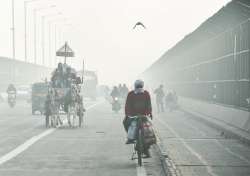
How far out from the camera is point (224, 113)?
29969 mm

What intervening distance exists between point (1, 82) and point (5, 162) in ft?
205

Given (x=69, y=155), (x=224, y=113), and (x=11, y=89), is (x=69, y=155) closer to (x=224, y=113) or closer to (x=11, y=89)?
(x=224, y=113)

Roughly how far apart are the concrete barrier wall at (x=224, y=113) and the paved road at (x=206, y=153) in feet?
2.49

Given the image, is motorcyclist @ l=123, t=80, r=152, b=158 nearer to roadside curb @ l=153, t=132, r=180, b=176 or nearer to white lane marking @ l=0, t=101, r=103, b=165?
roadside curb @ l=153, t=132, r=180, b=176

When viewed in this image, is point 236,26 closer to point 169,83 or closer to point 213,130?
point 213,130

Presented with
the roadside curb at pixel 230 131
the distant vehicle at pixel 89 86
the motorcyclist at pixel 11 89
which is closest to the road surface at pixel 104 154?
the roadside curb at pixel 230 131

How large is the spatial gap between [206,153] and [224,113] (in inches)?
456

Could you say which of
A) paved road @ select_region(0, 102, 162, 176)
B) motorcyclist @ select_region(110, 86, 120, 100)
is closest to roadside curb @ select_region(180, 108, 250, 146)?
paved road @ select_region(0, 102, 162, 176)

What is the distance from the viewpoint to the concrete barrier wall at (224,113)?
25.0 meters

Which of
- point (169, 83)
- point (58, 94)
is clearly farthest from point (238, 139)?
point (169, 83)

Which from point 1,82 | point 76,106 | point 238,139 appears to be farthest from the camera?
point 1,82

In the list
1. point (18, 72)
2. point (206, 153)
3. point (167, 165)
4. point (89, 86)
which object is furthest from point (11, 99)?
point (167, 165)

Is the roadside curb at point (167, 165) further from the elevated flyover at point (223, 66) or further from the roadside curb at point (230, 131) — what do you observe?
the elevated flyover at point (223, 66)

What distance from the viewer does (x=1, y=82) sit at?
7756 cm
